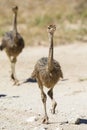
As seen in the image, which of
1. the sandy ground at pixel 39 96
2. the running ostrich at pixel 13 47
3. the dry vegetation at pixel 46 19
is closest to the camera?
the sandy ground at pixel 39 96

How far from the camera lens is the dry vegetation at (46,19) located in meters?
21.8

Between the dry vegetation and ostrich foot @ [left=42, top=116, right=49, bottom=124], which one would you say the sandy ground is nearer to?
ostrich foot @ [left=42, top=116, right=49, bottom=124]

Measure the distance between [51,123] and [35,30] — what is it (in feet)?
38.9

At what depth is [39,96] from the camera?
1373cm

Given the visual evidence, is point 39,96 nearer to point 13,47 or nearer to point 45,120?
point 13,47

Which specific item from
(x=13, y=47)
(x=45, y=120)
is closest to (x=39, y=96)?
(x=13, y=47)

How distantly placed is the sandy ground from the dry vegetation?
1.39 meters

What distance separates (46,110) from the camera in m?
12.0

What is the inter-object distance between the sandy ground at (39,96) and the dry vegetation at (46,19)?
4.56ft

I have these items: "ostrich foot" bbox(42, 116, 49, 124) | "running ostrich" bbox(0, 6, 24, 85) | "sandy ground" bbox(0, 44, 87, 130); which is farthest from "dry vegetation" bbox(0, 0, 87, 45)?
"ostrich foot" bbox(42, 116, 49, 124)

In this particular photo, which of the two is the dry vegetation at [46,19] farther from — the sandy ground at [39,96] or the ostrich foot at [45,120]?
the ostrich foot at [45,120]

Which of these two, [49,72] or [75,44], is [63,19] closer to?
[75,44]

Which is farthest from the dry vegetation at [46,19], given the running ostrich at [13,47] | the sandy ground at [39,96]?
the running ostrich at [13,47]

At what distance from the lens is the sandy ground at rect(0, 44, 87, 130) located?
11102 millimetres
